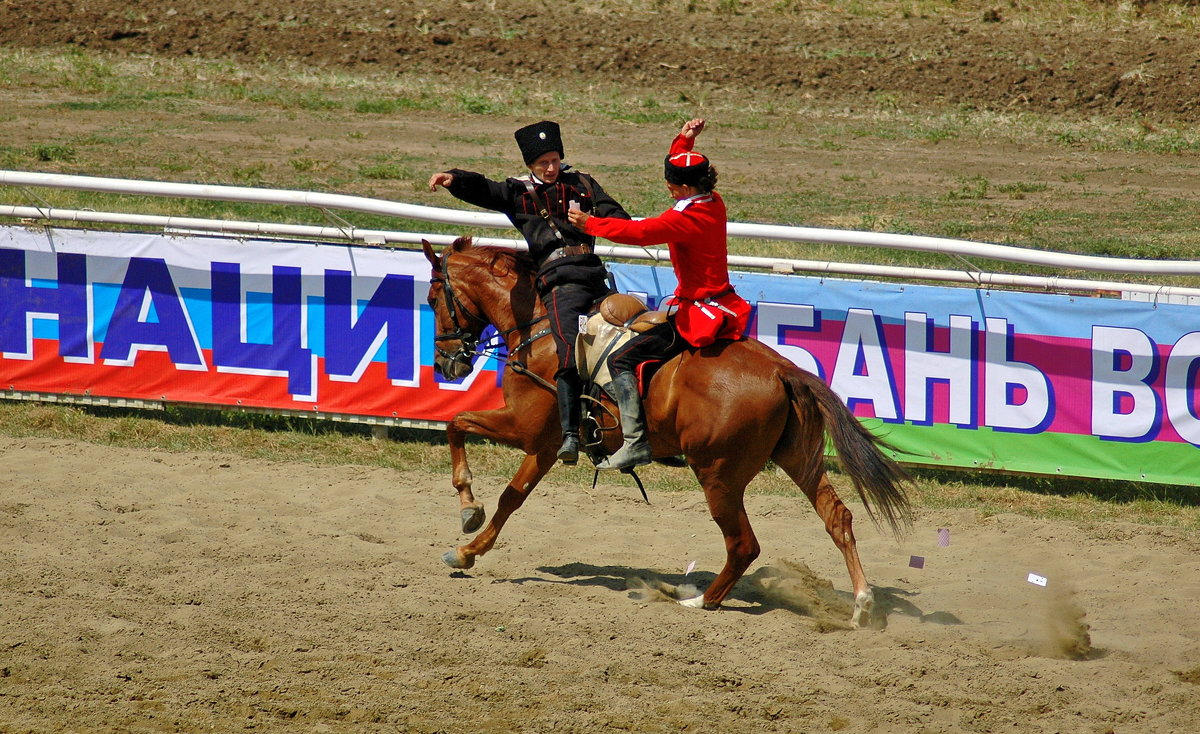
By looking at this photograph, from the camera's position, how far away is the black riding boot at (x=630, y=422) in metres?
6.55

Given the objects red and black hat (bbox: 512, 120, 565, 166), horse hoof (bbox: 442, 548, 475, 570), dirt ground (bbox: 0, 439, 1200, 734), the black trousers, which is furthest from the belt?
dirt ground (bbox: 0, 439, 1200, 734)

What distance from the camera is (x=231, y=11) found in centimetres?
2691

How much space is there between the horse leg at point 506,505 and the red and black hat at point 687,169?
1.87 metres

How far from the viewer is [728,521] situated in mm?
6602

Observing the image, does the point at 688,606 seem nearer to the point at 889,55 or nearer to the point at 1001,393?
the point at 1001,393

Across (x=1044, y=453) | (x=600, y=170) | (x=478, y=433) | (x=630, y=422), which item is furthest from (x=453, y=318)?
(x=600, y=170)

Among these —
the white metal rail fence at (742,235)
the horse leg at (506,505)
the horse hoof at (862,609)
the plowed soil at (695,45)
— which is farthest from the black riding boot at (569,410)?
the plowed soil at (695,45)

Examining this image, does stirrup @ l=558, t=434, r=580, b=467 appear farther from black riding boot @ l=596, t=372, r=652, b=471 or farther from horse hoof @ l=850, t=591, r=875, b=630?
horse hoof @ l=850, t=591, r=875, b=630

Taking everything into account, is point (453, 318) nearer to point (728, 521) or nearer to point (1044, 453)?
point (728, 521)

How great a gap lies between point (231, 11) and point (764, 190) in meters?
15.4

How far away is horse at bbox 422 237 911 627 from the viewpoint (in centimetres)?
638

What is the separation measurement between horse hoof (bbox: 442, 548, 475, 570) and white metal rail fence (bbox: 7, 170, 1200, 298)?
252 centimetres

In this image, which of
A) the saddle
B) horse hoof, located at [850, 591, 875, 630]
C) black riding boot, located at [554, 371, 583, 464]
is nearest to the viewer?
horse hoof, located at [850, 591, 875, 630]

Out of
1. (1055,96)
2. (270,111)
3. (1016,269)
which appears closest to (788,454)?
(1016,269)
